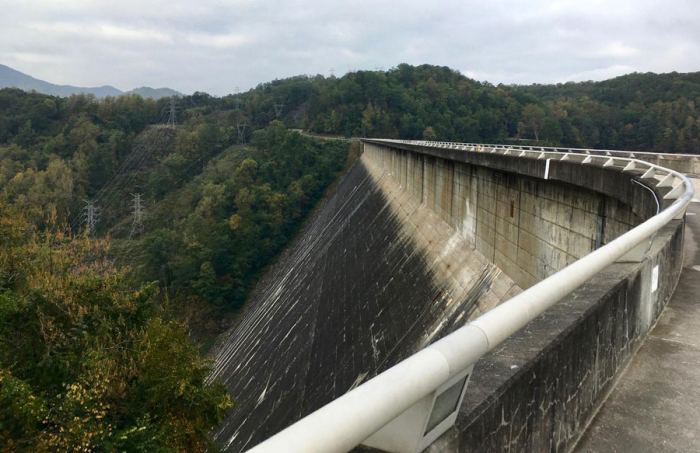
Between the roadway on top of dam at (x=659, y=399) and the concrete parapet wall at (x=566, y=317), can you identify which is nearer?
the concrete parapet wall at (x=566, y=317)

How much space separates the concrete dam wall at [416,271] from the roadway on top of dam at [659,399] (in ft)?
8.34

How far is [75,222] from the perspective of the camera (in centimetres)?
7381

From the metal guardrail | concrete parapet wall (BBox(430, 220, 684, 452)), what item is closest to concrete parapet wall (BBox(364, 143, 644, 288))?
concrete parapet wall (BBox(430, 220, 684, 452))

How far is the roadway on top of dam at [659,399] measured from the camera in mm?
2396

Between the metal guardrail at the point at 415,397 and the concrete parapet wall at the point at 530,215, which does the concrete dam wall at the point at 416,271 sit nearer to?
the concrete parapet wall at the point at 530,215

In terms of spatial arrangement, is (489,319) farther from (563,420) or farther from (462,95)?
(462,95)

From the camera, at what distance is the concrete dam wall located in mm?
8275

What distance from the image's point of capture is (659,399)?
2750 millimetres

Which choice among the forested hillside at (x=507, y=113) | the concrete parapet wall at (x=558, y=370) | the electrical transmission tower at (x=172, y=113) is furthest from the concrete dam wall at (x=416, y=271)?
the electrical transmission tower at (x=172, y=113)

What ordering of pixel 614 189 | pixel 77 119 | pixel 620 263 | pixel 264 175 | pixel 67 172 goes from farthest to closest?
pixel 77 119
pixel 67 172
pixel 264 175
pixel 614 189
pixel 620 263

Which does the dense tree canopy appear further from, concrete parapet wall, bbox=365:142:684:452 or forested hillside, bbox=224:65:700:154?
forested hillside, bbox=224:65:700:154

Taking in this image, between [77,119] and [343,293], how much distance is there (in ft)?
312

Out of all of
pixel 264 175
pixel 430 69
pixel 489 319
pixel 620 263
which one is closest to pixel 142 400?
pixel 620 263

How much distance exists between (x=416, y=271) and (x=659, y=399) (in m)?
11.3
